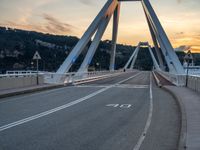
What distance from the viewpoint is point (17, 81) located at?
3069 cm

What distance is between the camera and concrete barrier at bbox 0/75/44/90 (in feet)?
92.5

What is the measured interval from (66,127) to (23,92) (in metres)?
15.5

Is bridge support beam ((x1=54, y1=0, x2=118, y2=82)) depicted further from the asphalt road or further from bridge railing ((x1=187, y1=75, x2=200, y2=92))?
the asphalt road

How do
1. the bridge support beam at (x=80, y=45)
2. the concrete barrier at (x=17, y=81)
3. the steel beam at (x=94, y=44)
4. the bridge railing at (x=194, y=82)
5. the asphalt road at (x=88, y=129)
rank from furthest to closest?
the steel beam at (x=94, y=44) < the bridge support beam at (x=80, y=45) < the concrete barrier at (x=17, y=81) < the bridge railing at (x=194, y=82) < the asphalt road at (x=88, y=129)

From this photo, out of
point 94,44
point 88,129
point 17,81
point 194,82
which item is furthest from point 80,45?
point 88,129

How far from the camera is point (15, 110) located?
16.6 metres

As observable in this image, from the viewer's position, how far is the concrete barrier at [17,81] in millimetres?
28197

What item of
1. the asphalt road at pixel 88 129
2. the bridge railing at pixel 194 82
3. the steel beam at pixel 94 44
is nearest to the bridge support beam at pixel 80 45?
the steel beam at pixel 94 44

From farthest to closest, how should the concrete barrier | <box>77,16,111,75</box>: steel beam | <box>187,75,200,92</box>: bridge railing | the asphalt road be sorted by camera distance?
<box>77,16,111,75</box>: steel beam
the concrete barrier
<box>187,75,200,92</box>: bridge railing
the asphalt road

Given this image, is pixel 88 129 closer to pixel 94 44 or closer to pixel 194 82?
pixel 194 82

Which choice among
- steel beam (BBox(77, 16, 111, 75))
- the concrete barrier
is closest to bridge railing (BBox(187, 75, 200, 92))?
the concrete barrier

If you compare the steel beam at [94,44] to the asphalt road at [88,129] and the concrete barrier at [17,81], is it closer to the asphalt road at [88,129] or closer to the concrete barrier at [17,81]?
the concrete barrier at [17,81]

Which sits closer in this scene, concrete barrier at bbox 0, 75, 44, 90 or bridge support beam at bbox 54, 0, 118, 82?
concrete barrier at bbox 0, 75, 44, 90

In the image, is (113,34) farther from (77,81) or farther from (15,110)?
(15,110)
